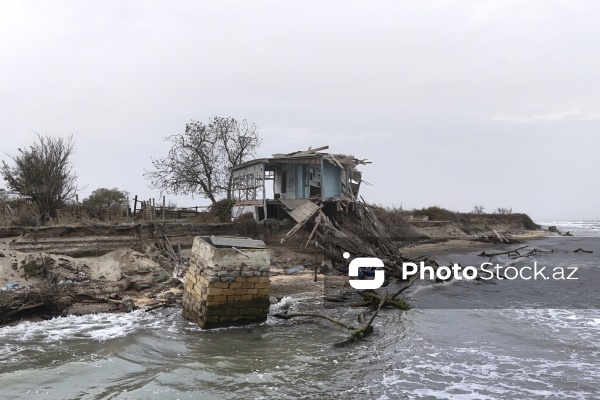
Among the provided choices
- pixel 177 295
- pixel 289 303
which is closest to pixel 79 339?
pixel 177 295

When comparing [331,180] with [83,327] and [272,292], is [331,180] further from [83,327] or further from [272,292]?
[83,327]

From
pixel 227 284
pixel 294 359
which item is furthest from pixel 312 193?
pixel 294 359

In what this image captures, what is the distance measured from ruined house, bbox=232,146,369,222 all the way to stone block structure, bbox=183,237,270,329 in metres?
13.0

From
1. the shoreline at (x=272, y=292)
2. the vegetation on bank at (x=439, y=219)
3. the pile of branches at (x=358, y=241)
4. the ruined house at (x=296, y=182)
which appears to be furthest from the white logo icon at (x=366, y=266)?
the vegetation on bank at (x=439, y=219)

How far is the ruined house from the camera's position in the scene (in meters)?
23.9

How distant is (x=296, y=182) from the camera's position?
24938mm

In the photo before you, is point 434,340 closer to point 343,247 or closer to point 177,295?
point 177,295

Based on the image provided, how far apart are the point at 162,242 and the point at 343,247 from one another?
27.3ft

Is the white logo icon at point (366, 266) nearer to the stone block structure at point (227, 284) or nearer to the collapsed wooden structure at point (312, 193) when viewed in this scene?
the collapsed wooden structure at point (312, 193)

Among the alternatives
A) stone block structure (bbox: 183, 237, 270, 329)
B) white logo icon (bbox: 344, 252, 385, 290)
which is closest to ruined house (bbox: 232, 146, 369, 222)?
white logo icon (bbox: 344, 252, 385, 290)

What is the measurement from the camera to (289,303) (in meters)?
12.3

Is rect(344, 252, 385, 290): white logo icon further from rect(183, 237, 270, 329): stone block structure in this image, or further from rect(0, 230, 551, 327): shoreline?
rect(183, 237, 270, 329): stone block structure

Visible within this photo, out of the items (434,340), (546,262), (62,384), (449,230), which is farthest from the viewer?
(449,230)

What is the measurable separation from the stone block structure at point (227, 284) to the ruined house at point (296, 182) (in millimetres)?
13043
